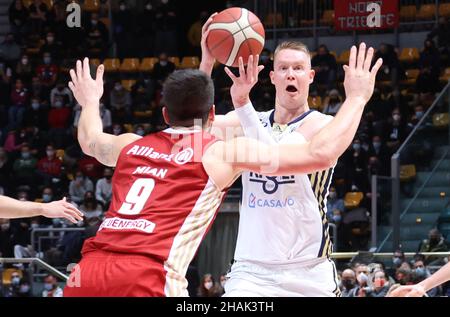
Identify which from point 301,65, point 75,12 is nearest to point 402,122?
point 75,12

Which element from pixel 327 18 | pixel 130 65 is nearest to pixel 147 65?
pixel 130 65

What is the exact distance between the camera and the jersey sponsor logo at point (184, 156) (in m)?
4.61

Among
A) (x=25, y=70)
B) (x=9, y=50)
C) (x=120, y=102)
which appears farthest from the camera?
(x=9, y=50)

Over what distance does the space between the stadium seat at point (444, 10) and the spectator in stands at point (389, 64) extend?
165 centimetres

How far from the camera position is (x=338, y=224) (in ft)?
49.9

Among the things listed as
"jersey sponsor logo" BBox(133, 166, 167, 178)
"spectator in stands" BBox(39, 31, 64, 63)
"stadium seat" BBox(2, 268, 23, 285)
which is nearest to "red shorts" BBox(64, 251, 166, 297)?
"jersey sponsor logo" BBox(133, 166, 167, 178)

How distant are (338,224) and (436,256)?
3.22 meters

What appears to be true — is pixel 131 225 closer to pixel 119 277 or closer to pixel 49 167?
pixel 119 277

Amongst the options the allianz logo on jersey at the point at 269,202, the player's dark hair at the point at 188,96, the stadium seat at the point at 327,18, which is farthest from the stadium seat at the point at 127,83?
the player's dark hair at the point at 188,96

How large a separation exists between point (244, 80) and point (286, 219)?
112cm

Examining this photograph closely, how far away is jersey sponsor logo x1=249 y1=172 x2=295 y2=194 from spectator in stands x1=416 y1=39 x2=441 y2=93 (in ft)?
39.7

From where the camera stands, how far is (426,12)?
19734 mm

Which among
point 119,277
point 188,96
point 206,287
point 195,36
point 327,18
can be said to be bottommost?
point 206,287

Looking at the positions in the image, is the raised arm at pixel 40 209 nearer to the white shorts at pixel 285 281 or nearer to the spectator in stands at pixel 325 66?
the white shorts at pixel 285 281
